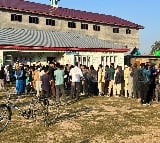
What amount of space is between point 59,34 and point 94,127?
2750 cm

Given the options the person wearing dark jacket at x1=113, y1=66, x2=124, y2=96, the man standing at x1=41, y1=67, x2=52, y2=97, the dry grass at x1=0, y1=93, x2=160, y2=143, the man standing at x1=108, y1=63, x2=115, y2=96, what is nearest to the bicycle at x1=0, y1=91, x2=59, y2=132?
the dry grass at x1=0, y1=93, x2=160, y2=143

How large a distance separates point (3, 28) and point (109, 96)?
739 inches

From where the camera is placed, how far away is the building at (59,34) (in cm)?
3052

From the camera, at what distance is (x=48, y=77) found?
57.7ft

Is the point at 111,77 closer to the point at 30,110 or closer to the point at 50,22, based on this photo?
the point at 30,110

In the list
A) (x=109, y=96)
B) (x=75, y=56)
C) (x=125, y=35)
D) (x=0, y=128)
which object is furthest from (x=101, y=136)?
(x=125, y=35)

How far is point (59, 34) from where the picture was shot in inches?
1553

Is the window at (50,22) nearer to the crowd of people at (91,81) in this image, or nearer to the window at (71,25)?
the window at (71,25)

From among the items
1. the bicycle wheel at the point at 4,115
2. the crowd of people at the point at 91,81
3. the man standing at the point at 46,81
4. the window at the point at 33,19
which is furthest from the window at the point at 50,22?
the bicycle wheel at the point at 4,115

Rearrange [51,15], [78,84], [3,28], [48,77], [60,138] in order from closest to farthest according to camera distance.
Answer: [60,138] < [48,77] < [78,84] < [3,28] < [51,15]

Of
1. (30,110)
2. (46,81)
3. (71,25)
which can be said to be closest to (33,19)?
(71,25)

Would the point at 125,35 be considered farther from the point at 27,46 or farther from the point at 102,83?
the point at 102,83

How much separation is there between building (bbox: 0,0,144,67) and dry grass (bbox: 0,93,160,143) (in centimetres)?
1374

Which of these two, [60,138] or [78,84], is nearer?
[60,138]
